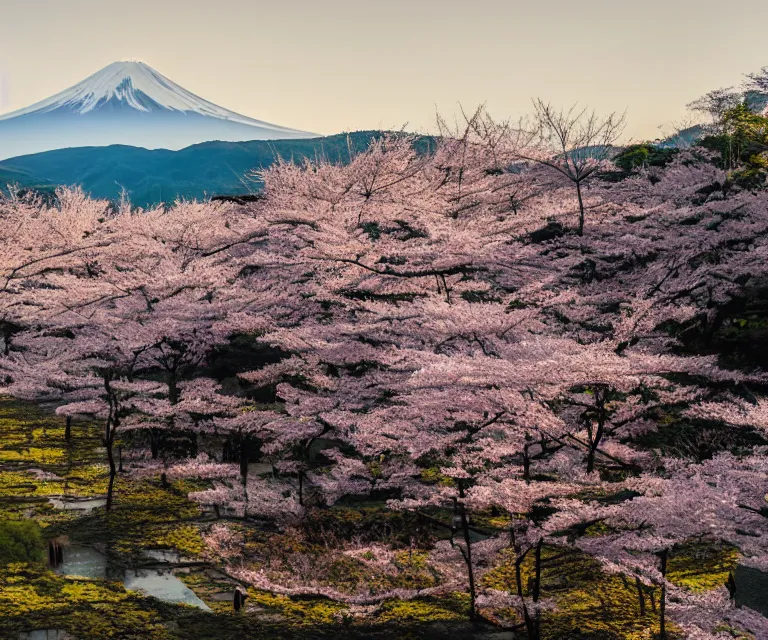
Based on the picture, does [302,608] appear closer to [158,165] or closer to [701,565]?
[701,565]

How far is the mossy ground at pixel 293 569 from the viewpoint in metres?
9.79

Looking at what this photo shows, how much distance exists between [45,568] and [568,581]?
8.45m

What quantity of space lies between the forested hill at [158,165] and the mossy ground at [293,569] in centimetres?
14373

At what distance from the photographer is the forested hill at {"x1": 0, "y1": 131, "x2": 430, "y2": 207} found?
161625 millimetres

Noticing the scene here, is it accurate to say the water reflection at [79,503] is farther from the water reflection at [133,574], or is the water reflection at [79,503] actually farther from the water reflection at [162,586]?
the water reflection at [162,586]

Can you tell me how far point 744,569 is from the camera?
1106 centimetres

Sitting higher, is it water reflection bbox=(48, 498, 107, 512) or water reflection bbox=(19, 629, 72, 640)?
water reflection bbox=(19, 629, 72, 640)

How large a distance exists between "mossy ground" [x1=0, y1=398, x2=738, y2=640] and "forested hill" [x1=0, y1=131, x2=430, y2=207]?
144m

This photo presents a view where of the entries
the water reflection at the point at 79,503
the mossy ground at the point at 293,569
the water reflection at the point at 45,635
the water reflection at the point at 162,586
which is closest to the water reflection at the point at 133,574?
the water reflection at the point at 162,586

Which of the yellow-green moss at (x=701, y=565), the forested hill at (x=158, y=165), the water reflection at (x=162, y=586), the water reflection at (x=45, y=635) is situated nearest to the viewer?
the water reflection at (x=45, y=635)

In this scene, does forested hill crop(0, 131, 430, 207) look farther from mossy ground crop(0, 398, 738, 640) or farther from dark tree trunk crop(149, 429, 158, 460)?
mossy ground crop(0, 398, 738, 640)

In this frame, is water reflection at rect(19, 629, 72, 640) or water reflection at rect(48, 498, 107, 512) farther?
water reflection at rect(48, 498, 107, 512)

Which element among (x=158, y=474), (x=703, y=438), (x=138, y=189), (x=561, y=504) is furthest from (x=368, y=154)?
(x=138, y=189)

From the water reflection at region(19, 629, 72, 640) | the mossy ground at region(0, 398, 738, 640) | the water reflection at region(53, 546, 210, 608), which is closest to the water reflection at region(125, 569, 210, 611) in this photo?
the water reflection at region(53, 546, 210, 608)
